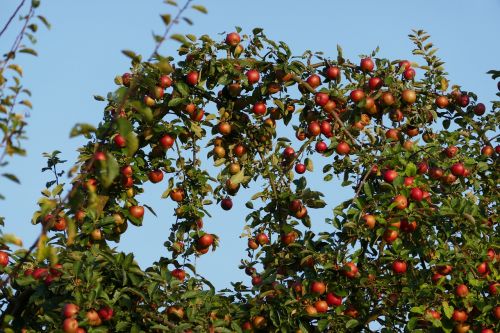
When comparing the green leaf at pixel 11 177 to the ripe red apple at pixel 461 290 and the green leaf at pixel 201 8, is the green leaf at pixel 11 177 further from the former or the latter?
the ripe red apple at pixel 461 290

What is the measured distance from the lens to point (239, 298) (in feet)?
→ 21.5

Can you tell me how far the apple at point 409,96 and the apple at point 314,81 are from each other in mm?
739

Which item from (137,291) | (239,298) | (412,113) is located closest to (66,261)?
(137,291)

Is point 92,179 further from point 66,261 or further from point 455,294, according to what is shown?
point 455,294

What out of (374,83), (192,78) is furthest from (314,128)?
(192,78)

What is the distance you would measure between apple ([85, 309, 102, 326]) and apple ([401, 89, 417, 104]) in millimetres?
3318

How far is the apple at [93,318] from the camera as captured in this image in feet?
17.5

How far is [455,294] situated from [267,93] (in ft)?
7.44

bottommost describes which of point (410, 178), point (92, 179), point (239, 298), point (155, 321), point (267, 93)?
point (155, 321)

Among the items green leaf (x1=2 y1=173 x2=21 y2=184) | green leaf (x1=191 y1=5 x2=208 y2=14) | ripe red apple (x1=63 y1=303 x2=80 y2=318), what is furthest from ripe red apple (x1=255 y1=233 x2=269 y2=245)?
green leaf (x1=2 y1=173 x2=21 y2=184)

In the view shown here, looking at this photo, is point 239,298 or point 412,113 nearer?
point 239,298

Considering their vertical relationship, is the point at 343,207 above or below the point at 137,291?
above

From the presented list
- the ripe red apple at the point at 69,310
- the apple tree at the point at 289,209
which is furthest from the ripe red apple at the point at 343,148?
the ripe red apple at the point at 69,310

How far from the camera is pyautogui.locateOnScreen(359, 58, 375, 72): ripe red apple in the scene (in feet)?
24.2
